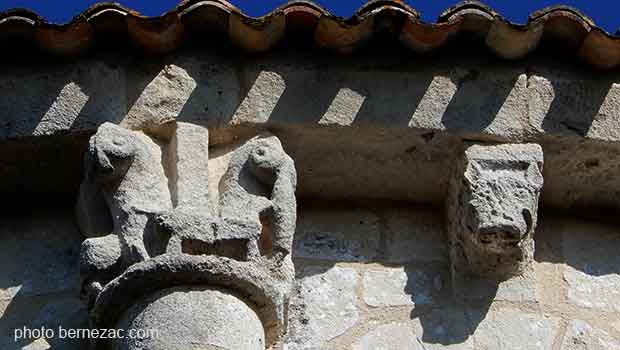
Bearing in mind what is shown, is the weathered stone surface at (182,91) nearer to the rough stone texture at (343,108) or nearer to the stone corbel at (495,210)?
the rough stone texture at (343,108)

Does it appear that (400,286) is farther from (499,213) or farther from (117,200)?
(117,200)

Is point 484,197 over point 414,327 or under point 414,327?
over

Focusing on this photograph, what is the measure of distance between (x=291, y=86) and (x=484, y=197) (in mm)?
699

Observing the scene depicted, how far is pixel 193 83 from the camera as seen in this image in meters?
5.71

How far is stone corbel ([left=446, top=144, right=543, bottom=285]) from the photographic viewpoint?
5.55 m

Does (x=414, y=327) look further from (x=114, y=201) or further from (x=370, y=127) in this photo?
(x=114, y=201)

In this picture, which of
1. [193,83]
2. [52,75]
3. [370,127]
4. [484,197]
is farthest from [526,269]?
[52,75]

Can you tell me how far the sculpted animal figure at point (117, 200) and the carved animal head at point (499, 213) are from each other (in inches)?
37.0

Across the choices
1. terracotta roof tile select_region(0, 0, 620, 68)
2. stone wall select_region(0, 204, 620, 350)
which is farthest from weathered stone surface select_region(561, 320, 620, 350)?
terracotta roof tile select_region(0, 0, 620, 68)

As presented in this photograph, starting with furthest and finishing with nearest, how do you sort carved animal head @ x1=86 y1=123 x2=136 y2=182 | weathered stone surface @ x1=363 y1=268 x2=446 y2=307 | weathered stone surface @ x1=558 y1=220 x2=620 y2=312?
1. weathered stone surface @ x1=558 y1=220 x2=620 y2=312
2. weathered stone surface @ x1=363 y1=268 x2=446 y2=307
3. carved animal head @ x1=86 y1=123 x2=136 y2=182

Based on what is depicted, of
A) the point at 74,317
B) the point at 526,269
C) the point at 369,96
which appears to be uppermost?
the point at 369,96

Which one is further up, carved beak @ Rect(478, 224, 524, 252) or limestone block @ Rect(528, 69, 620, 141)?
limestone block @ Rect(528, 69, 620, 141)

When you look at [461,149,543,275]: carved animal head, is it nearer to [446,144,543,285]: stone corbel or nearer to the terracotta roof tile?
[446,144,543,285]: stone corbel

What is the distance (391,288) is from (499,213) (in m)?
0.41
